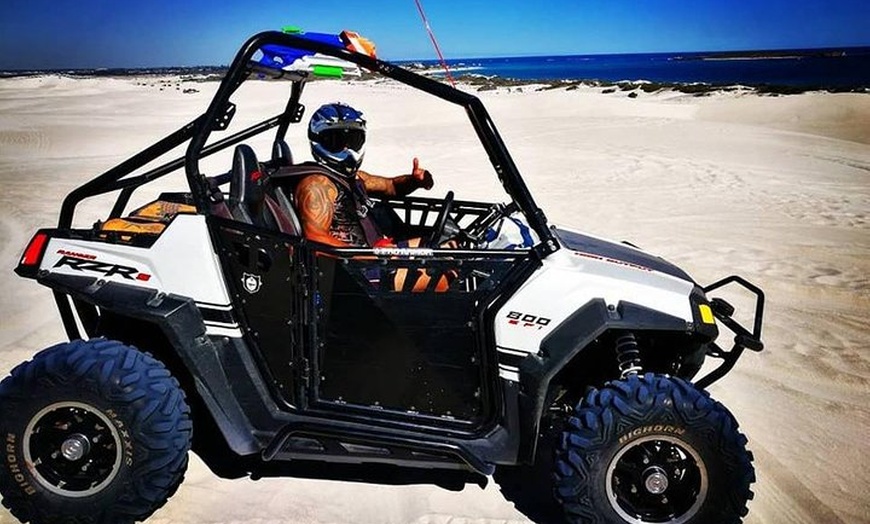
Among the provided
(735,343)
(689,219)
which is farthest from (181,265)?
(689,219)

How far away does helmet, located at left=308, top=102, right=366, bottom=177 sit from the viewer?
377 centimetres

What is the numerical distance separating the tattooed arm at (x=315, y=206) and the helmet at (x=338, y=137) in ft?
0.74

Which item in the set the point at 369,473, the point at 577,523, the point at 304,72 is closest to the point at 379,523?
the point at 369,473

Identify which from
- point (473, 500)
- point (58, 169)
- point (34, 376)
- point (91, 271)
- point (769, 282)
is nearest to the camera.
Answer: point (34, 376)

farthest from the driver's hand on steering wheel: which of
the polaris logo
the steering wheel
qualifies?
the polaris logo

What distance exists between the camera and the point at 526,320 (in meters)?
3.06

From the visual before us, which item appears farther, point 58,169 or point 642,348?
point 58,169

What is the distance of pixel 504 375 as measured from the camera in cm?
310

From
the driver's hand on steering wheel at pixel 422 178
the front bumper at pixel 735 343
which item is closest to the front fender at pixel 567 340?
the front bumper at pixel 735 343

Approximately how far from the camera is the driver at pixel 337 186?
11.7 feet

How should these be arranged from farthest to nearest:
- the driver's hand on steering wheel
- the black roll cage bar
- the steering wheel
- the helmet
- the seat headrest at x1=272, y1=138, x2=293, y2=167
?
the driver's hand on steering wheel, the seat headrest at x1=272, y1=138, x2=293, y2=167, the steering wheel, the helmet, the black roll cage bar

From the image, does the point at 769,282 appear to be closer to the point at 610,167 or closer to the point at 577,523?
the point at 577,523

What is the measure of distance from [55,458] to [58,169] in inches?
439

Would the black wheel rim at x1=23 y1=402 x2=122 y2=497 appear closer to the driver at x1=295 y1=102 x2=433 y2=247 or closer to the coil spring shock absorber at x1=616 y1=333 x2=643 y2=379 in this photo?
the driver at x1=295 y1=102 x2=433 y2=247
